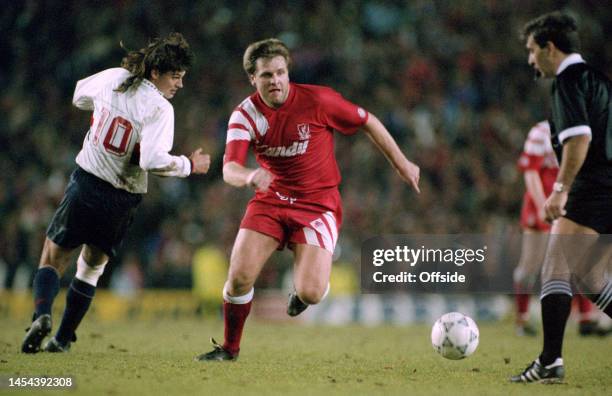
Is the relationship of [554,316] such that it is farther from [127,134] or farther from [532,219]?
[532,219]

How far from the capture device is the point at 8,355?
6273 millimetres

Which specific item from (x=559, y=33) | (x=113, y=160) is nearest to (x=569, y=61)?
(x=559, y=33)

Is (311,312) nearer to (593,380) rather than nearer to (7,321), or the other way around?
(7,321)

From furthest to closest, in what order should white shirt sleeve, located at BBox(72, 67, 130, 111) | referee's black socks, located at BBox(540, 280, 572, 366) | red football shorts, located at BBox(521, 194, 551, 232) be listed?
red football shorts, located at BBox(521, 194, 551, 232), white shirt sleeve, located at BBox(72, 67, 130, 111), referee's black socks, located at BBox(540, 280, 572, 366)

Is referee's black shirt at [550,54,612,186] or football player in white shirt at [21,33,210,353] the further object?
football player in white shirt at [21,33,210,353]

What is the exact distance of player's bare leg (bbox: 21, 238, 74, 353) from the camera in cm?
607

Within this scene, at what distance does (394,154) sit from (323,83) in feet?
34.3

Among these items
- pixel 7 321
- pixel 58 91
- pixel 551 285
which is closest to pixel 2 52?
pixel 58 91

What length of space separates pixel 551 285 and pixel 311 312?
26.3 ft

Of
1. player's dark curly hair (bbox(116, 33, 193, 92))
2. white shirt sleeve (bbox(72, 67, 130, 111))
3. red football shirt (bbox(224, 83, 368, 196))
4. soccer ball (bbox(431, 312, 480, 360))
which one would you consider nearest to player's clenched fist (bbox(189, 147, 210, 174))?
red football shirt (bbox(224, 83, 368, 196))

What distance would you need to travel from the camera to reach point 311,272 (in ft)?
21.3

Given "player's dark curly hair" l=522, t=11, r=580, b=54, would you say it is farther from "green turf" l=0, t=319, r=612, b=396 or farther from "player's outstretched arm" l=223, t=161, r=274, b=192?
"green turf" l=0, t=319, r=612, b=396

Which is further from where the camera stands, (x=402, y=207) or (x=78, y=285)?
(x=402, y=207)

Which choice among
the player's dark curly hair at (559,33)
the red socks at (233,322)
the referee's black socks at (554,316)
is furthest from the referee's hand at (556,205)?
the red socks at (233,322)
